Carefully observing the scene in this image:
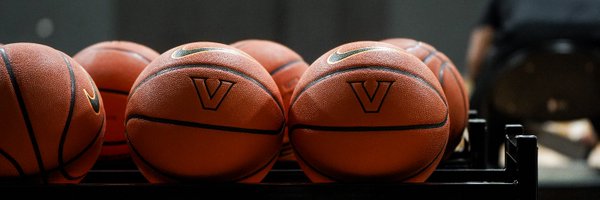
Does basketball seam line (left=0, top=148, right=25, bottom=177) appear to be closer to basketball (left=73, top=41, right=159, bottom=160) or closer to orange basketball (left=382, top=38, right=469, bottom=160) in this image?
basketball (left=73, top=41, right=159, bottom=160)

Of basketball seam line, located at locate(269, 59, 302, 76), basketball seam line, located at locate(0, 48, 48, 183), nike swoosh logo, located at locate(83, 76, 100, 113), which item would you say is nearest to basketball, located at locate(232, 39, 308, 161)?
basketball seam line, located at locate(269, 59, 302, 76)

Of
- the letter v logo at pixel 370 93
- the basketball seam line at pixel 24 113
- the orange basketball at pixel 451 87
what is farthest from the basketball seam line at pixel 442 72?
the basketball seam line at pixel 24 113

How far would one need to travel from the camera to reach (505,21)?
3676 mm

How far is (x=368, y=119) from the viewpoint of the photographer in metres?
1.25

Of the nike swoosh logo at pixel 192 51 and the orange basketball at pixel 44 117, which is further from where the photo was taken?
the nike swoosh logo at pixel 192 51

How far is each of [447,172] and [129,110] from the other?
625mm

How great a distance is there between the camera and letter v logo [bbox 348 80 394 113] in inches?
49.3

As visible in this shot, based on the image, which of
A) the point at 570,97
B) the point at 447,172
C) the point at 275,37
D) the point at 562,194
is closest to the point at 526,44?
the point at 570,97

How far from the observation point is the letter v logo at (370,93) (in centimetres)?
125

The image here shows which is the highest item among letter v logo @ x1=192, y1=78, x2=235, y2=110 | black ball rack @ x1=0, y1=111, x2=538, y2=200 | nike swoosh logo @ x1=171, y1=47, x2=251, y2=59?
nike swoosh logo @ x1=171, y1=47, x2=251, y2=59

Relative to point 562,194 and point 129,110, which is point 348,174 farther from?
point 562,194

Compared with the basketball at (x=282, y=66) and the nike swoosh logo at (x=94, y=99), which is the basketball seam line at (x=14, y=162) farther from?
the basketball at (x=282, y=66)

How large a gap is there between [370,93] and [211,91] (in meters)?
0.27

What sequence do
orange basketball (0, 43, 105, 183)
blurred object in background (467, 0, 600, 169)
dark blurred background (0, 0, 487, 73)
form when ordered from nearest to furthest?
orange basketball (0, 43, 105, 183), blurred object in background (467, 0, 600, 169), dark blurred background (0, 0, 487, 73)
